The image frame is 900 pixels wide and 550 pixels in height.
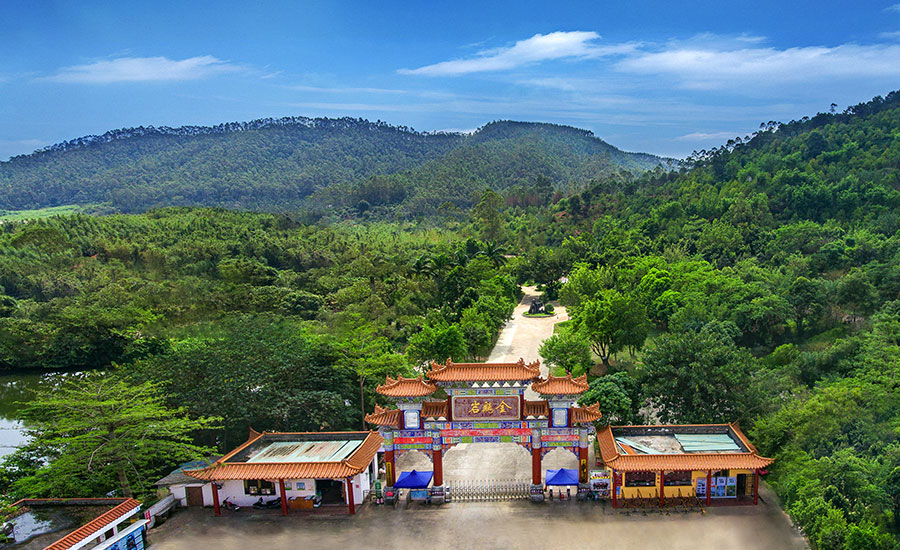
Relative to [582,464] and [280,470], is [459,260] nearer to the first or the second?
[582,464]

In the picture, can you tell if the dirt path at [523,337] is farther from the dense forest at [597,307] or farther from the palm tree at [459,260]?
the palm tree at [459,260]

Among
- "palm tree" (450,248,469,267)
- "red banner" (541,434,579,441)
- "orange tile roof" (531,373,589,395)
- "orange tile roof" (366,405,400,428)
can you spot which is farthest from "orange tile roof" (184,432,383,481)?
"palm tree" (450,248,469,267)

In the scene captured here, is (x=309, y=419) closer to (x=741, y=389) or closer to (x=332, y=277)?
(x=741, y=389)

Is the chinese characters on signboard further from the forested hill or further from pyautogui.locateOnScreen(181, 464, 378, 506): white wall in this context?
the forested hill

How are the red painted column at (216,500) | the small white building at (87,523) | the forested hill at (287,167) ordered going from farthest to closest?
the forested hill at (287,167)
the red painted column at (216,500)
the small white building at (87,523)

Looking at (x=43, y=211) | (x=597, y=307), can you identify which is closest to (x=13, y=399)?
(x=597, y=307)

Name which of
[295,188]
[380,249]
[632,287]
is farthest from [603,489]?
[295,188]

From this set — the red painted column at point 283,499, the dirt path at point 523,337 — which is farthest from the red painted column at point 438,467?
the dirt path at point 523,337
